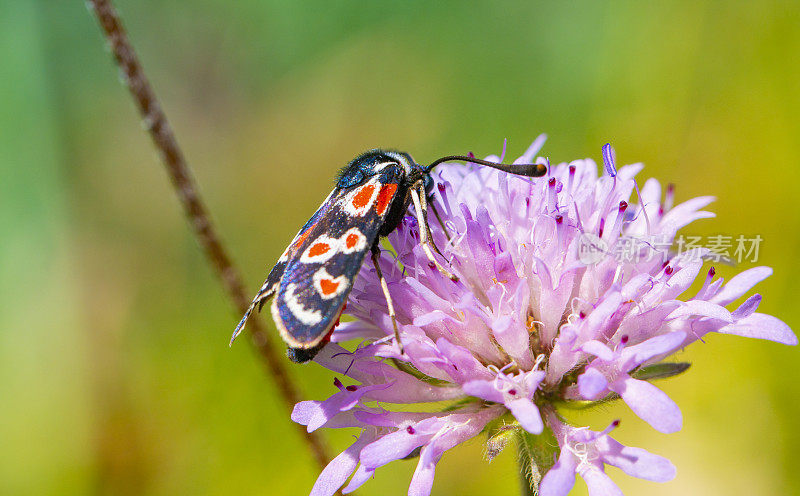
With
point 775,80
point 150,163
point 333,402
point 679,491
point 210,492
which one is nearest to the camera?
point 333,402

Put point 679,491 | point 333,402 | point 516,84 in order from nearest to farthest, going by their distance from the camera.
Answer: point 333,402
point 679,491
point 516,84

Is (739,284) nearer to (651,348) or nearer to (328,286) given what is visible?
(651,348)

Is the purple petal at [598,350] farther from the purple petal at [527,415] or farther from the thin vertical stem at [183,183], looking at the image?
the thin vertical stem at [183,183]

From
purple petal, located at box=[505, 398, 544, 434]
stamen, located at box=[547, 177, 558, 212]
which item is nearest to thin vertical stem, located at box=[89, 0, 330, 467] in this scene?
purple petal, located at box=[505, 398, 544, 434]

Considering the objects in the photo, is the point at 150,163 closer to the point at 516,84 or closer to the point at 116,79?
the point at 116,79

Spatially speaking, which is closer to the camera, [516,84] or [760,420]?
[760,420]

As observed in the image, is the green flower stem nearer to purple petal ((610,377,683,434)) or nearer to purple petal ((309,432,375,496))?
purple petal ((610,377,683,434))

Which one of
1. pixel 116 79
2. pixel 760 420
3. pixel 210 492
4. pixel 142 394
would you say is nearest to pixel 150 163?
pixel 116 79
